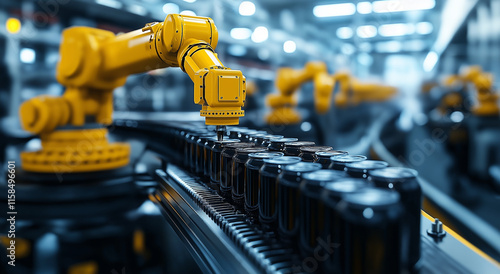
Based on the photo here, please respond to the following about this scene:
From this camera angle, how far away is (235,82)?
4.49ft

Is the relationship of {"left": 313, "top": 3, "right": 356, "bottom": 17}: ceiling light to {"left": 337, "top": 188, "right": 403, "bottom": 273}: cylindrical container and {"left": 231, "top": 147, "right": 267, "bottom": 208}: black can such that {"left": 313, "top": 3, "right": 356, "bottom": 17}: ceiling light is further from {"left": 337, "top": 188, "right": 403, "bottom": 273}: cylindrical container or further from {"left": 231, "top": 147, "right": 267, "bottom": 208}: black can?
{"left": 337, "top": 188, "right": 403, "bottom": 273}: cylindrical container

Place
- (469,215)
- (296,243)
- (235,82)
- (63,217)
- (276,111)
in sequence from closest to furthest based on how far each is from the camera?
(296,243) < (235,82) < (63,217) < (469,215) < (276,111)

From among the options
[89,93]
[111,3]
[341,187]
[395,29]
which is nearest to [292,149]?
[341,187]

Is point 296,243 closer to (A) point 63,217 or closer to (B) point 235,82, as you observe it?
(B) point 235,82

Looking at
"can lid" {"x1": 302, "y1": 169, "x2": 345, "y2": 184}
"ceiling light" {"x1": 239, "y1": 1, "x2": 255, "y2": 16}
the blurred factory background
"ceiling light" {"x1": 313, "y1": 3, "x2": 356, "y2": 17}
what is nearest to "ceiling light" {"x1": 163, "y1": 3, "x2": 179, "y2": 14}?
the blurred factory background

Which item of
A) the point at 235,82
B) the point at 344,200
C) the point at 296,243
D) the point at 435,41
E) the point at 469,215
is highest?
the point at 435,41

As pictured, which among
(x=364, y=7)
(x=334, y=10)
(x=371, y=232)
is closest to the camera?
(x=371, y=232)

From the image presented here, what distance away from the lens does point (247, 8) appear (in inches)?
265

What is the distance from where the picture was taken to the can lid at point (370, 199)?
0.68 meters

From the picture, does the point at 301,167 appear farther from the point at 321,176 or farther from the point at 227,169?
the point at 227,169

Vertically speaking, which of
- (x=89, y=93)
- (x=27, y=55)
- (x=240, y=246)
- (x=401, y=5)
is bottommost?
(x=240, y=246)

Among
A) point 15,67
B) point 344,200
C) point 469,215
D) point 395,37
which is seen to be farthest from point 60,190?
point 395,37

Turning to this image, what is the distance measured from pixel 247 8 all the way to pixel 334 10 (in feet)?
5.89

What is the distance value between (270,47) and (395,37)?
106 inches
